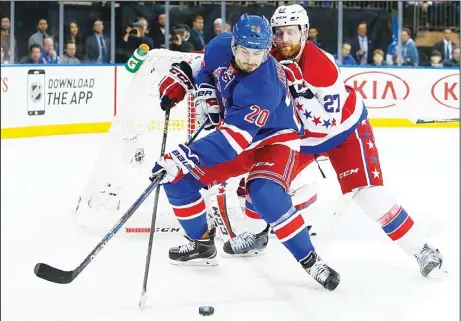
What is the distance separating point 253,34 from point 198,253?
880mm

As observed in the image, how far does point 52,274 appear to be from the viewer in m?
2.59

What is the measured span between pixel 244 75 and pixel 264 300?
724mm

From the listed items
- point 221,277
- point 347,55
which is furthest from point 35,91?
point 221,277

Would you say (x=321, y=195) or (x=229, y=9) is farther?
(x=229, y=9)

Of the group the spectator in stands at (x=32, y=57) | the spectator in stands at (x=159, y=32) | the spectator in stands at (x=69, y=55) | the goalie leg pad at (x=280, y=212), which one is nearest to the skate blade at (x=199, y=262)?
the goalie leg pad at (x=280, y=212)

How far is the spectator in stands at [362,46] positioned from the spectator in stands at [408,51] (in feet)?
0.98

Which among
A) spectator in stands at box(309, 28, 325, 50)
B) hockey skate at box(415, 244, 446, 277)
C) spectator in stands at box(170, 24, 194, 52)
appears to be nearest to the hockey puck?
hockey skate at box(415, 244, 446, 277)

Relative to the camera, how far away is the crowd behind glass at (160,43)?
23.3 feet

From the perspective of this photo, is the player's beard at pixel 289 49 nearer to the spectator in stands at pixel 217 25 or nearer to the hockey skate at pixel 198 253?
the hockey skate at pixel 198 253

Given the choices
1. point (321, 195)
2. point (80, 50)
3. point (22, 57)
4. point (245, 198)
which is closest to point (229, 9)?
point (80, 50)

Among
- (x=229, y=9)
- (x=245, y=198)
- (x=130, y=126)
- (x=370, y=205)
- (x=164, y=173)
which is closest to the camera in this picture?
(x=164, y=173)

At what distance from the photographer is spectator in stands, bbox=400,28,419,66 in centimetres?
781

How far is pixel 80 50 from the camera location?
7.41 metres

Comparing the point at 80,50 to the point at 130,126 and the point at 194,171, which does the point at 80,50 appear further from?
the point at 194,171
